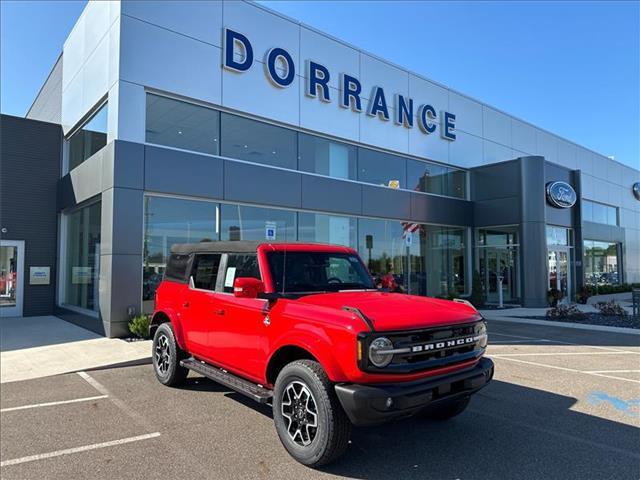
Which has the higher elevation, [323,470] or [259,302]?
[259,302]

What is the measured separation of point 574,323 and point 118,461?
44.3 feet

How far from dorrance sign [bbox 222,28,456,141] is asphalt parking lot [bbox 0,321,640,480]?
9926 mm

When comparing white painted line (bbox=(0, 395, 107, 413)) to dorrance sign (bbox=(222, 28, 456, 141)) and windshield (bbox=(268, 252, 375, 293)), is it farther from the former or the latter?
dorrance sign (bbox=(222, 28, 456, 141))

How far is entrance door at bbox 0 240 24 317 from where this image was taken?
14.4 meters

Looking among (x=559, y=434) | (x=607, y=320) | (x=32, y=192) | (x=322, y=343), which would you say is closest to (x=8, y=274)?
(x=32, y=192)

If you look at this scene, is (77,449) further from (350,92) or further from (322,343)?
(350,92)

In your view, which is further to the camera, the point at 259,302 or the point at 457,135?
the point at 457,135

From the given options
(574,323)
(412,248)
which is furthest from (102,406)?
(412,248)

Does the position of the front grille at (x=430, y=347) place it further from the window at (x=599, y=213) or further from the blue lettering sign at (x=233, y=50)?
the window at (x=599, y=213)

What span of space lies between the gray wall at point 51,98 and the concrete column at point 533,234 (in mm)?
18321

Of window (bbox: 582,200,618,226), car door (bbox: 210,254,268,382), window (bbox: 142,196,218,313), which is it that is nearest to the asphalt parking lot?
car door (bbox: 210,254,268,382)

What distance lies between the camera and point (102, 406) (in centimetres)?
559

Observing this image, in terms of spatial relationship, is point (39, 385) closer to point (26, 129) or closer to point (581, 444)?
point (581, 444)

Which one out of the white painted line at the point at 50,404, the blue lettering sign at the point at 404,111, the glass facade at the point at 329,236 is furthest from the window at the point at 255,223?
the white painted line at the point at 50,404
